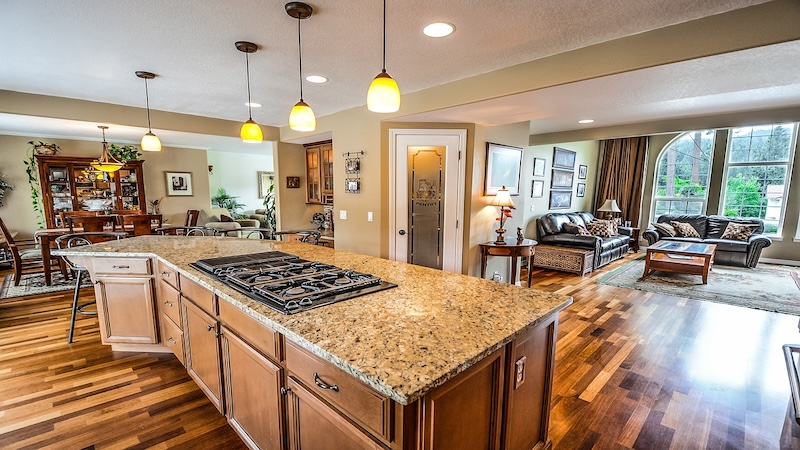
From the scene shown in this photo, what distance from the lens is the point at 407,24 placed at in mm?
1996

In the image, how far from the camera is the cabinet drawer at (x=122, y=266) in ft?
8.52

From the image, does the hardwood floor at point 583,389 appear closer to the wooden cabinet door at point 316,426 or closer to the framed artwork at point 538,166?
the wooden cabinet door at point 316,426

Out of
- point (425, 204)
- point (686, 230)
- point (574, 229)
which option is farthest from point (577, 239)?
point (425, 204)

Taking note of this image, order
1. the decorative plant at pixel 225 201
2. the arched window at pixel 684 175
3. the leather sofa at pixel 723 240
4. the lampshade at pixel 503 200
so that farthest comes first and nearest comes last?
1. the decorative plant at pixel 225 201
2. the arched window at pixel 684 175
3. the leather sofa at pixel 723 240
4. the lampshade at pixel 503 200

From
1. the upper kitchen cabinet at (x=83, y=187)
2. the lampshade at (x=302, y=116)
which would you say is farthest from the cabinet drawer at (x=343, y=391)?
the upper kitchen cabinet at (x=83, y=187)

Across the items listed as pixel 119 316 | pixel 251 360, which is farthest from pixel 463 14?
pixel 119 316

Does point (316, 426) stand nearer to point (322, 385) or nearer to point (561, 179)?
point (322, 385)

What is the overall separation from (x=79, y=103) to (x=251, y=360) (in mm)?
4152

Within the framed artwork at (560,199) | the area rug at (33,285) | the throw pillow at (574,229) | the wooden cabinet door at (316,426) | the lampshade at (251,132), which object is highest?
the lampshade at (251,132)

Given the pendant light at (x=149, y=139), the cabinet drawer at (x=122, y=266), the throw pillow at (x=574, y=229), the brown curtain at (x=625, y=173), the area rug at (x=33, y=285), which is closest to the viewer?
the cabinet drawer at (x=122, y=266)

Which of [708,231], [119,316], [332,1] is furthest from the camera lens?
[708,231]

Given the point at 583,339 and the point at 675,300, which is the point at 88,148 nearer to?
the point at 583,339

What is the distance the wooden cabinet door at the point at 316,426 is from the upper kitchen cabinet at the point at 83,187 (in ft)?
23.9

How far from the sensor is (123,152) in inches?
258
